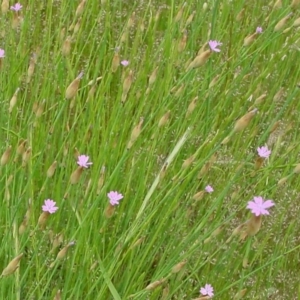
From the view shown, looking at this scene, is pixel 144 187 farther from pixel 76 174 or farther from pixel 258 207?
pixel 258 207

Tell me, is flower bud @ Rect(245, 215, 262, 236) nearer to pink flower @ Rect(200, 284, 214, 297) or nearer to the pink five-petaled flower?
the pink five-petaled flower

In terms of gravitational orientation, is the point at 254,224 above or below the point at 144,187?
below

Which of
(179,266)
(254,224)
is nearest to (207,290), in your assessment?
(179,266)

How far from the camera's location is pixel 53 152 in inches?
54.1

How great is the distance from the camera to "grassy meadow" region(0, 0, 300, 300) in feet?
3.42

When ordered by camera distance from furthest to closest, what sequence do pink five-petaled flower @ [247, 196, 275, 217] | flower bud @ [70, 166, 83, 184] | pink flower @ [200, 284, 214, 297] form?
pink flower @ [200, 284, 214, 297], flower bud @ [70, 166, 83, 184], pink five-petaled flower @ [247, 196, 275, 217]

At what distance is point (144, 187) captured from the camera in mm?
1247

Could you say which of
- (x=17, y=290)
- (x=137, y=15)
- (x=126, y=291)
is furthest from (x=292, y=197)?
(x=137, y=15)

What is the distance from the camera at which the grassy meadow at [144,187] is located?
1043 millimetres

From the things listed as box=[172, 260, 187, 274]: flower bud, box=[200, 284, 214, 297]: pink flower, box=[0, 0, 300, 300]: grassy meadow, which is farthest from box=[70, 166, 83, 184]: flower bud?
box=[200, 284, 214, 297]: pink flower

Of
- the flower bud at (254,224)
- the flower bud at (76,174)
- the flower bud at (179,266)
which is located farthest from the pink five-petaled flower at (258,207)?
the flower bud at (76,174)

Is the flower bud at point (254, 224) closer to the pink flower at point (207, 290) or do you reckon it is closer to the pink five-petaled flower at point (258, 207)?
the pink five-petaled flower at point (258, 207)

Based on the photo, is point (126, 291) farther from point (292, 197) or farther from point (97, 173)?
point (292, 197)

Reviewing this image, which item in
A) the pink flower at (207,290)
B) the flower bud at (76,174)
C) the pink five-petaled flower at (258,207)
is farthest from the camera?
the pink flower at (207,290)
